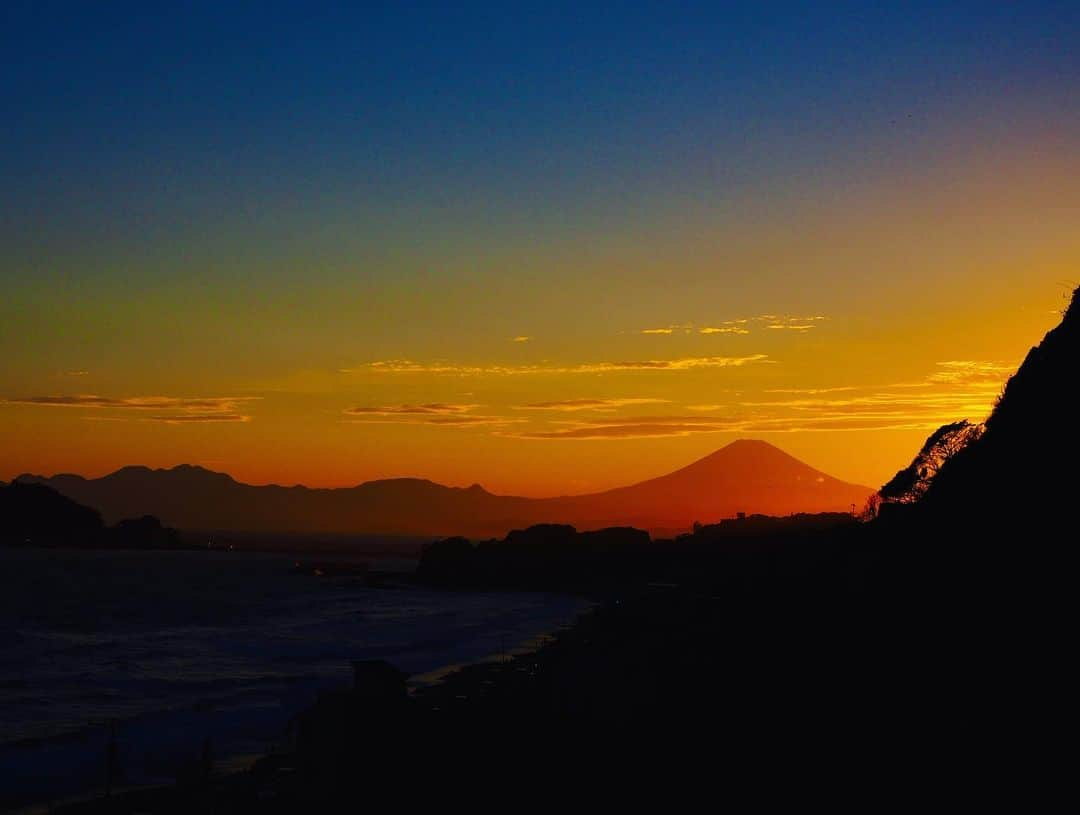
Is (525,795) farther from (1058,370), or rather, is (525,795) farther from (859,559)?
(859,559)

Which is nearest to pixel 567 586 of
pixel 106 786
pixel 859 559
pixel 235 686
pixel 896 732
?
pixel 235 686

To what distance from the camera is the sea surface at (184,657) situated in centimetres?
3300

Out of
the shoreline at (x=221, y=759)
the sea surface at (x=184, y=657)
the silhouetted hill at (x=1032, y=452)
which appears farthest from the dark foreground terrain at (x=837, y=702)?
the sea surface at (x=184, y=657)

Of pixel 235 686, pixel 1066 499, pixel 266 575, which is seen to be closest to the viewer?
pixel 1066 499

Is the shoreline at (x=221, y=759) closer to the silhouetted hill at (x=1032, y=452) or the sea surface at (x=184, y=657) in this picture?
the sea surface at (x=184, y=657)

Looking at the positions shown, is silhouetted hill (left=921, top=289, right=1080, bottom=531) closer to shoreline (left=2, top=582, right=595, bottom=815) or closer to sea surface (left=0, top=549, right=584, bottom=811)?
shoreline (left=2, top=582, right=595, bottom=815)

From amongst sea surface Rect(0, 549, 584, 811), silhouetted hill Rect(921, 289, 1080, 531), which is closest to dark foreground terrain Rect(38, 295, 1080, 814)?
silhouetted hill Rect(921, 289, 1080, 531)

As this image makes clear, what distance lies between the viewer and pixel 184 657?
61469 millimetres

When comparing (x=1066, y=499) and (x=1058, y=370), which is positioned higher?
(x=1058, y=370)

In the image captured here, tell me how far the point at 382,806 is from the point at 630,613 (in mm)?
45665

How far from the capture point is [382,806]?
72.0 feet

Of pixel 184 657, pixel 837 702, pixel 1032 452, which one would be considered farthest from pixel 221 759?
pixel 184 657

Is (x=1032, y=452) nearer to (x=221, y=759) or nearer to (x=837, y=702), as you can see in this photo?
(x=837, y=702)

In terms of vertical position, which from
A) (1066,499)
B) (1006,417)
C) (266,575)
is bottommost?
(266,575)
